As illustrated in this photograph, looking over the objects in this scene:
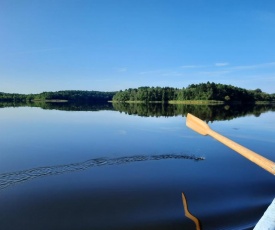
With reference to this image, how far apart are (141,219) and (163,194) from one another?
1581 mm

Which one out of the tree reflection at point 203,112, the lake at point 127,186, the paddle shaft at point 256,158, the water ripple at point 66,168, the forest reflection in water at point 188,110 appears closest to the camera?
the paddle shaft at point 256,158

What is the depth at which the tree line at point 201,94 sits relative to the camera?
112m

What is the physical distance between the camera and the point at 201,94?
366 ft

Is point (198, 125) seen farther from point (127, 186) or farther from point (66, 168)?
point (66, 168)

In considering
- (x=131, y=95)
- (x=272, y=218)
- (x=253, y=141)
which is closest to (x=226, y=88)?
(x=131, y=95)

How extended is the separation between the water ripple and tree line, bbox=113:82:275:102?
101 m

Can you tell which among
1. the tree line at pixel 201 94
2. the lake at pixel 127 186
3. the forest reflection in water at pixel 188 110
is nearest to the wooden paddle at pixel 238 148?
the lake at pixel 127 186

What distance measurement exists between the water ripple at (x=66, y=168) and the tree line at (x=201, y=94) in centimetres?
10078

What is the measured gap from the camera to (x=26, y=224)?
5.73m

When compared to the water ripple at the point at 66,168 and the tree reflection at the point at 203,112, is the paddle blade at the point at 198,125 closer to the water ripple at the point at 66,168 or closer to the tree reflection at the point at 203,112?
the water ripple at the point at 66,168

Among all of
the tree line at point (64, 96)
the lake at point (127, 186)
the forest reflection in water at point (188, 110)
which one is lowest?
the forest reflection in water at point (188, 110)

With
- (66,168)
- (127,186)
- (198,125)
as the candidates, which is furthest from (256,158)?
(66,168)

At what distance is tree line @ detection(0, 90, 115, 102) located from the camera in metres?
175

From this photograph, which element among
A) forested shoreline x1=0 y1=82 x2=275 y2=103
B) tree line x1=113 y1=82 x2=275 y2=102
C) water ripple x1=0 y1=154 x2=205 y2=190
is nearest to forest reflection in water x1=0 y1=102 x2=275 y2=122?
water ripple x1=0 y1=154 x2=205 y2=190
